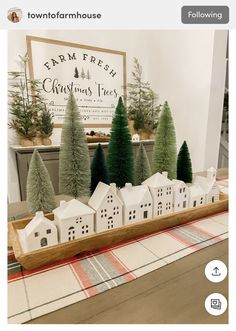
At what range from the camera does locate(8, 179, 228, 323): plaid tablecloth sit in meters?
0.31

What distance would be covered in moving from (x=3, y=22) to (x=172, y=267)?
19.3 inches

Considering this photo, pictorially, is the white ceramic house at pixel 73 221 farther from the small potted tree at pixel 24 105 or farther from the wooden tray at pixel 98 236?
the small potted tree at pixel 24 105

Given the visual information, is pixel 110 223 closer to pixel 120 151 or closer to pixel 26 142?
pixel 120 151

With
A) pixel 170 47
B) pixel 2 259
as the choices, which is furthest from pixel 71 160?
pixel 170 47

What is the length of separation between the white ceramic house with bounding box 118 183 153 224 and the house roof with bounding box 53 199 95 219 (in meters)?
0.08

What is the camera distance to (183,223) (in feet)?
1.76

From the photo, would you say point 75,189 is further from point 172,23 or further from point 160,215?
point 172,23

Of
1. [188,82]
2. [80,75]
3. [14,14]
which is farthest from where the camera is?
[80,75]

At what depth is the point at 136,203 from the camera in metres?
0.49

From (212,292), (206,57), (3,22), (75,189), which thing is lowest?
(212,292)

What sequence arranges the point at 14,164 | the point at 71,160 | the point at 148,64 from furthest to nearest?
the point at 148,64 < the point at 14,164 < the point at 71,160

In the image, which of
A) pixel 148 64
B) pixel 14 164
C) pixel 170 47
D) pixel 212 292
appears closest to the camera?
pixel 212 292

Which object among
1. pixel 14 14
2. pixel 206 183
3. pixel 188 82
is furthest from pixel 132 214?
pixel 188 82

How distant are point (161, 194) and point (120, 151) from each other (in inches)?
5.7
